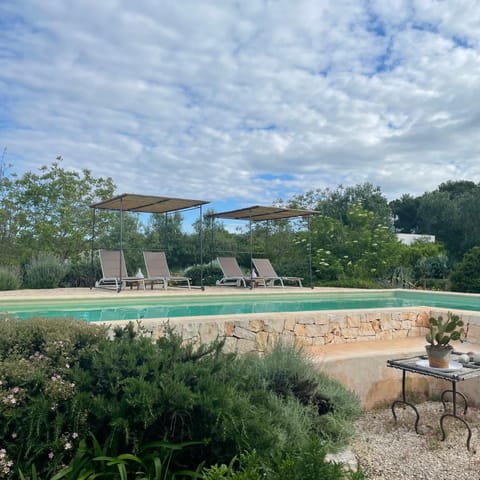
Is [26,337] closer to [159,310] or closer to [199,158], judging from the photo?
[159,310]

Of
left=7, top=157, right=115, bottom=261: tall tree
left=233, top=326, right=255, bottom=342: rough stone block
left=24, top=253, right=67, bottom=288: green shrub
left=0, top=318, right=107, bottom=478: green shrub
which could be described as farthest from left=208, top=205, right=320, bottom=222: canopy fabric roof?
left=0, top=318, right=107, bottom=478: green shrub

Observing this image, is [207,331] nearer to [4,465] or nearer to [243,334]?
[243,334]

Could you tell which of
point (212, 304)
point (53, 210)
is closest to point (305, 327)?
point (212, 304)

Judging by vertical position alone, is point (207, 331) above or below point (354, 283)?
above

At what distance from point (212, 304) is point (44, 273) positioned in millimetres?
5194

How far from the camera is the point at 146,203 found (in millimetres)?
11547

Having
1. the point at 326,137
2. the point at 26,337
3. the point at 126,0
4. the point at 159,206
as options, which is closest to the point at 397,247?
the point at 326,137

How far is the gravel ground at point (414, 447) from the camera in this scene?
2.98m

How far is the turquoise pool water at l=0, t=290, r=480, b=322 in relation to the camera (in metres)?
7.06

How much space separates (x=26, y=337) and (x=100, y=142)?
485 inches

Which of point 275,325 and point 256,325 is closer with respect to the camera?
point 256,325

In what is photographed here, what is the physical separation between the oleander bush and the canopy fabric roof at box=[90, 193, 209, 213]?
7.56m

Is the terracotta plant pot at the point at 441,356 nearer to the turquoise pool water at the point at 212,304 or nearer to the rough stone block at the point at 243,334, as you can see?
the rough stone block at the point at 243,334

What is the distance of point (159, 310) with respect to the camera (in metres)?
7.37
